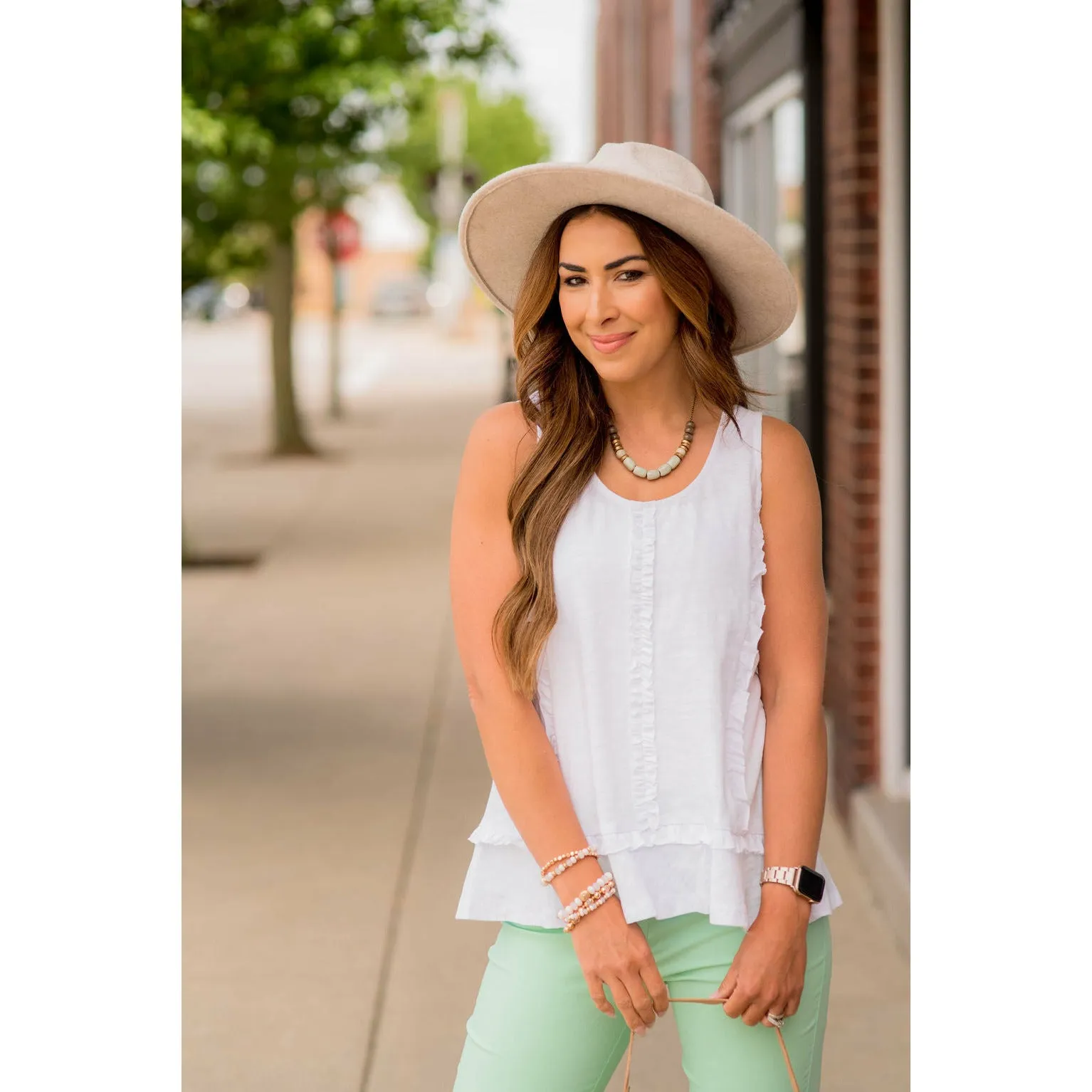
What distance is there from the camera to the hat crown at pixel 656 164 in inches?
86.5

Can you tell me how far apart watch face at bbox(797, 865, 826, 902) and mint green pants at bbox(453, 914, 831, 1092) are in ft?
0.33

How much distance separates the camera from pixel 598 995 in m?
2.18

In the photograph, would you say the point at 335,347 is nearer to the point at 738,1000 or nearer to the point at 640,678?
the point at 640,678

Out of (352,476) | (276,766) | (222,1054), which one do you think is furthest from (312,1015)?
(352,476)

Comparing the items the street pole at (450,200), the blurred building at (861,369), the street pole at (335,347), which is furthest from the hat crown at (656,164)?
the street pole at (335,347)

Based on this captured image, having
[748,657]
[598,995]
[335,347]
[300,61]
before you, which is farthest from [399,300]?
[598,995]

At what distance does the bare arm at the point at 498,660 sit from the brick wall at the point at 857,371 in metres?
3.82

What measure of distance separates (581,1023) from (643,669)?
0.45 m

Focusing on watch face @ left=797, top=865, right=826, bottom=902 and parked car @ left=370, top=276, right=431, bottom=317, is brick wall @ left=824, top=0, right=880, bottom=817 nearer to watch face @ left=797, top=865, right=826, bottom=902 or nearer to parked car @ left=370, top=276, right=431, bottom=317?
watch face @ left=797, top=865, right=826, bottom=902

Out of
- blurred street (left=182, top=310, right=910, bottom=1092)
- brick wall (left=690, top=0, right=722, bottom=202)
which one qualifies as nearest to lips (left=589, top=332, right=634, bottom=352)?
blurred street (left=182, top=310, right=910, bottom=1092)
